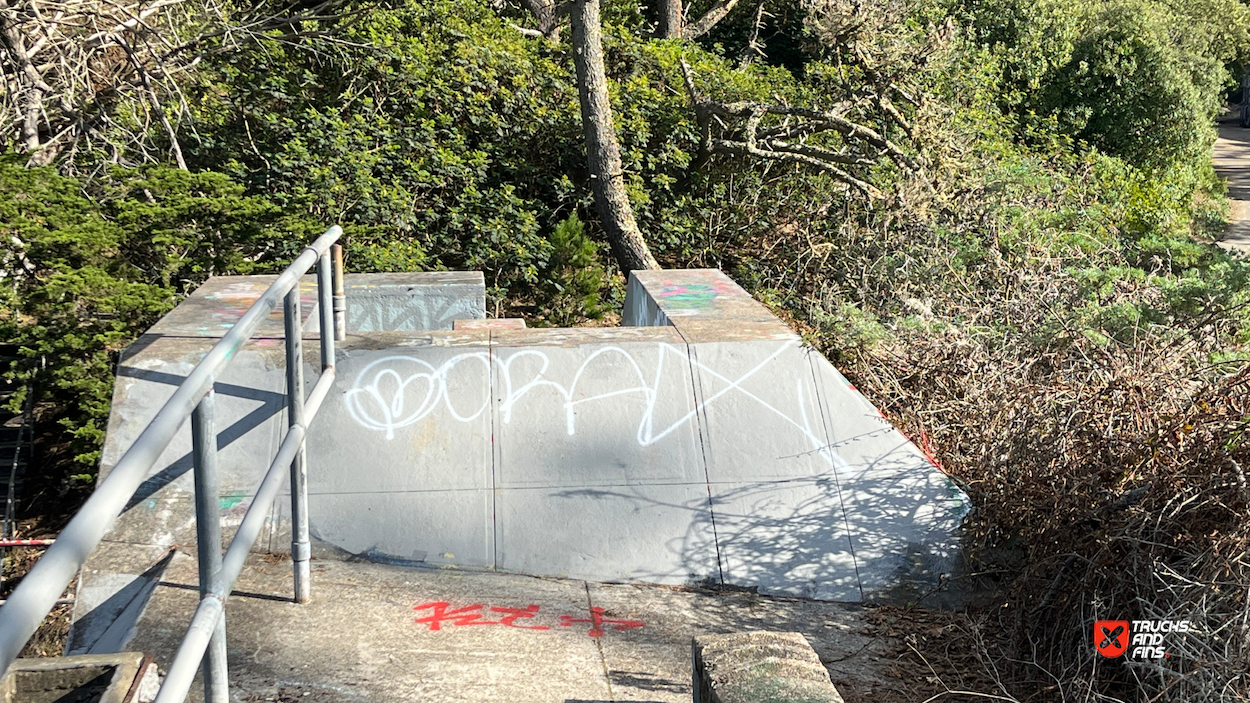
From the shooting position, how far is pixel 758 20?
15430 millimetres

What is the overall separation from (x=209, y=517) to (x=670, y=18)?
46.3 ft

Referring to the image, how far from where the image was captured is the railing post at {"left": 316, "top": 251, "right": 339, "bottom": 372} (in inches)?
147

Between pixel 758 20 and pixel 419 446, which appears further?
pixel 758 20

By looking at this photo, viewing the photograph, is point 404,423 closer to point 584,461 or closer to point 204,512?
point 584,461

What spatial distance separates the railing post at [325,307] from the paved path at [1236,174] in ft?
35.7

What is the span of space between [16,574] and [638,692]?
5664 millimetres

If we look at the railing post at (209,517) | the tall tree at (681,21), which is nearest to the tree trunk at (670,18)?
the tall tree at (681,21)

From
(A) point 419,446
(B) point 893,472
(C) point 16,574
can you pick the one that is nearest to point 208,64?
(C) point 16,574

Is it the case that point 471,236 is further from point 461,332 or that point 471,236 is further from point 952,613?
point 952,613

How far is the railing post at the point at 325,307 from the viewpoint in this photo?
3730 millimetres

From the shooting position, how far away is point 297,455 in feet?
11.2

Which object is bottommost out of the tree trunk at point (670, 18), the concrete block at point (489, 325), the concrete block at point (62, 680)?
the concrete block at point (62, 680)

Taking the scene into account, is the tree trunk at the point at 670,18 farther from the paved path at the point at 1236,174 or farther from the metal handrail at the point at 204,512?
the metal handrail at the point at 204,512

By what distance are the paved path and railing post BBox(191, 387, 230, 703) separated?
474 inches
